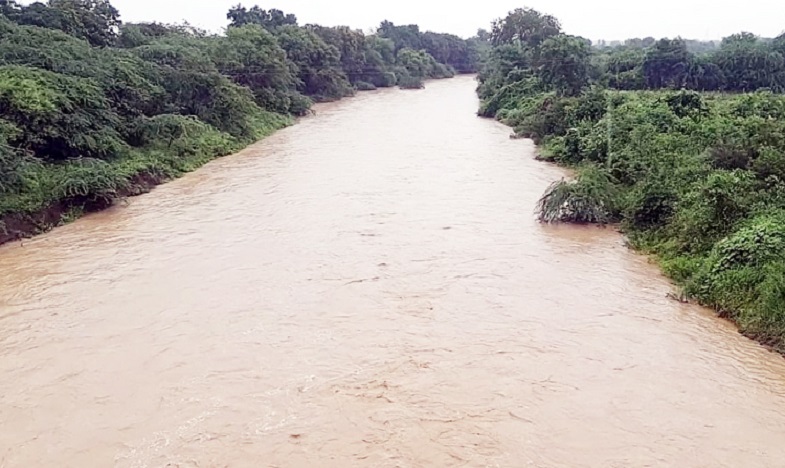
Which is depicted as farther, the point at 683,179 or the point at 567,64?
the point at 567,64

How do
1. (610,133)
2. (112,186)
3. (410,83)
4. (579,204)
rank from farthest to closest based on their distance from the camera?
1. (410,83)
2. (610,133)
3. (112,186)
4. (579,204)

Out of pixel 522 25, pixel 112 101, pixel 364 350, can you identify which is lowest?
pixel 364 350

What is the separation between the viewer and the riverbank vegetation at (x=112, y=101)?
14773mm

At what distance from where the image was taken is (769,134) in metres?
12.8

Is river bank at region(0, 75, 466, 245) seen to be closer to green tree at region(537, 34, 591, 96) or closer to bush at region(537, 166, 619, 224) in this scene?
bush at region(537, 166, 619, 224)

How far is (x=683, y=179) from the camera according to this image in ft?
41.8

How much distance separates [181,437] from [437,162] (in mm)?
14901

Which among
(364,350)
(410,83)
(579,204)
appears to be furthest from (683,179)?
(410,83)

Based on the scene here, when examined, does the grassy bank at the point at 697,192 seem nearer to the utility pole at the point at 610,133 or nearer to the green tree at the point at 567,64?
the utility pole at the point at 610,133

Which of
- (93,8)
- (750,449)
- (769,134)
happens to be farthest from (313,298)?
(93,8)

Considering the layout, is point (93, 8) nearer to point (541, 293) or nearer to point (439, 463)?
point (541, 293)

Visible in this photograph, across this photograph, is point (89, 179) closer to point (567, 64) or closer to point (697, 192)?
point (697, 192)

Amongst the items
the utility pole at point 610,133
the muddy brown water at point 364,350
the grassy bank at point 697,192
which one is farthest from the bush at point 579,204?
the utility pole at point 610,133

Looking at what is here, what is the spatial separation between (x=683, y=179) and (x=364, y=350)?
767 centimetres
